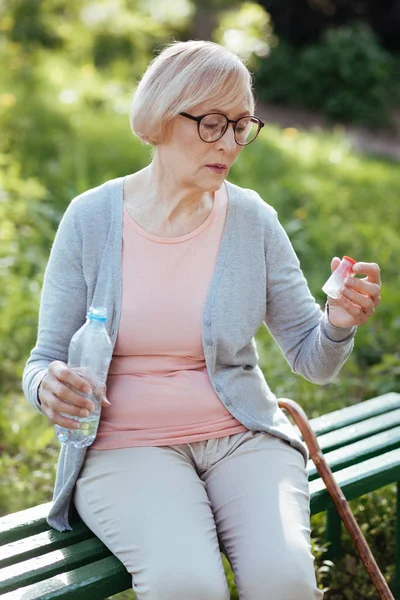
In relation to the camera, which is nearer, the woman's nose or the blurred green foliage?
the woman's nose

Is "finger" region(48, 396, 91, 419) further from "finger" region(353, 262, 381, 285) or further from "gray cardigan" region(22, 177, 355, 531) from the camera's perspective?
"finger" region(353, 262, 381, 285)

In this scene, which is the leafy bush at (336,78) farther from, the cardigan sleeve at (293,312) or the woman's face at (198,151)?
the woman's face at (198,151)

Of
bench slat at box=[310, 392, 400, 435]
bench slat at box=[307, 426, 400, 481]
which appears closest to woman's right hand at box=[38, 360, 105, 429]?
bench slat at box=[307, 426, 400, 481]

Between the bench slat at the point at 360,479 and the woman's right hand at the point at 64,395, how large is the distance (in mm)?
754

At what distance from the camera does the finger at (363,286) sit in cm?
223

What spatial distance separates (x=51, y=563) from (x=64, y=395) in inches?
15.8

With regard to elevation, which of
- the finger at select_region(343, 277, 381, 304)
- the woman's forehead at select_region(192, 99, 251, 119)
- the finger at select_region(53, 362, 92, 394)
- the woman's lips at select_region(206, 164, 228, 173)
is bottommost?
the finger at select_region(53, 362, 92, 394)

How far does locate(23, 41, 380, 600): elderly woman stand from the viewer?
7.29 feet

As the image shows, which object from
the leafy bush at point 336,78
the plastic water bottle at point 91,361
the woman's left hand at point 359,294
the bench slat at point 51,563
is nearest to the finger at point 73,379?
the plastic water bottle at point 91,361

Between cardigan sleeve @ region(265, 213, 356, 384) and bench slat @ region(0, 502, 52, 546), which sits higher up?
cardigan sleeve @ region(265, 213, 356, 384)

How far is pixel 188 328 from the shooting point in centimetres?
236

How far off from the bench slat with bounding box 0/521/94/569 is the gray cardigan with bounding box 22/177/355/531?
0.11 ft

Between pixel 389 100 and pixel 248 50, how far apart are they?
236 centimetres

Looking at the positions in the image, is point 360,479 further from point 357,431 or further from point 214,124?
point 214,124
